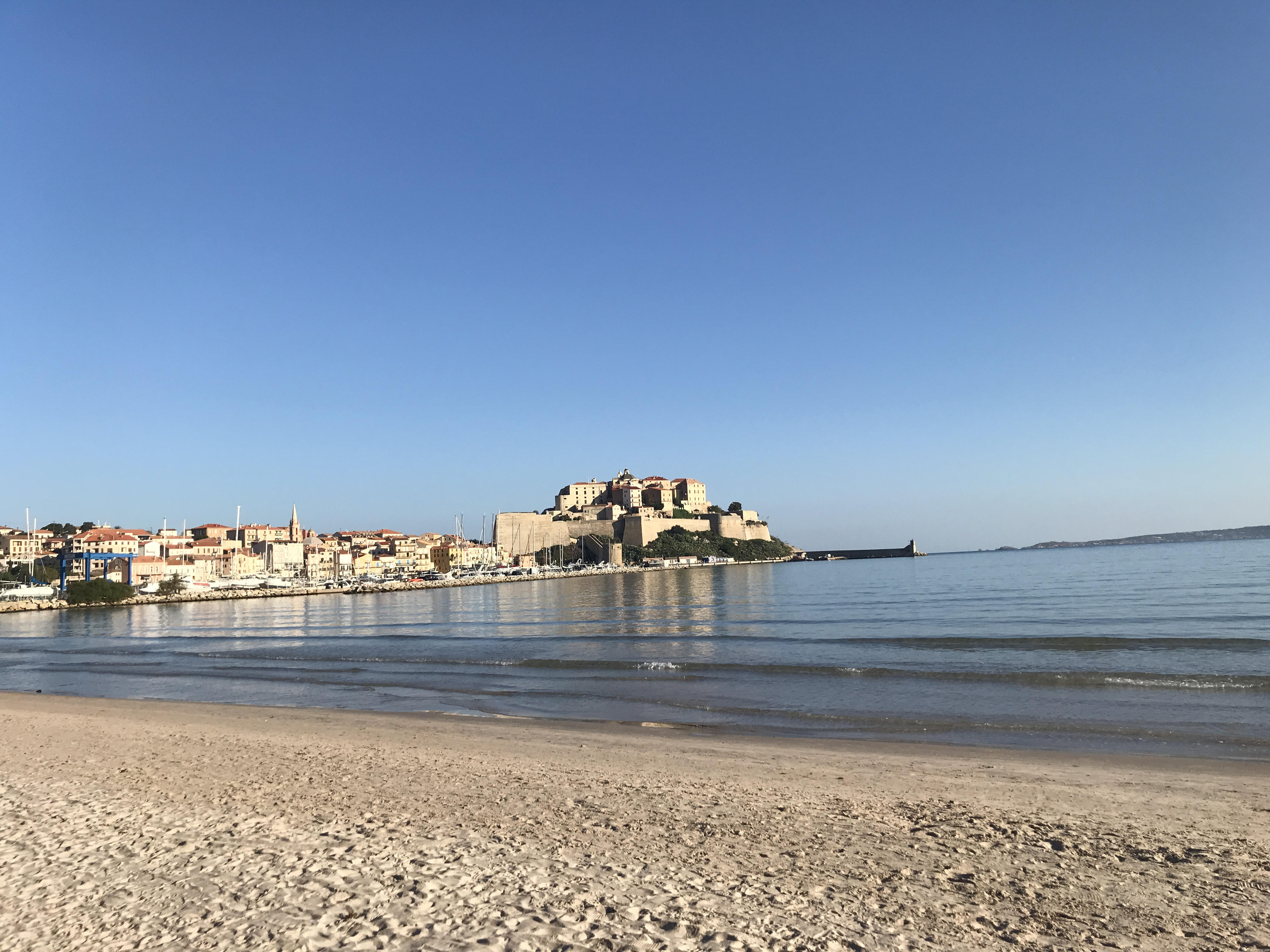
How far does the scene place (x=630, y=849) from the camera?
5191 mm

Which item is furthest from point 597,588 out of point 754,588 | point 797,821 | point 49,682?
point 797,821

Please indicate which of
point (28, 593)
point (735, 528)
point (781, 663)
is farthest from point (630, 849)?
point (735, 528)

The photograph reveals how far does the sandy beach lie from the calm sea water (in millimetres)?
2362

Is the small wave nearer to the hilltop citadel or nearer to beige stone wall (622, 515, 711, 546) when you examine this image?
the hilltop citadel

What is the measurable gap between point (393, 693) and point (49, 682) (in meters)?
8.76

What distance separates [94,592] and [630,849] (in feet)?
183

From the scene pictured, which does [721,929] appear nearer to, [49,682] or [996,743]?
[996,743]

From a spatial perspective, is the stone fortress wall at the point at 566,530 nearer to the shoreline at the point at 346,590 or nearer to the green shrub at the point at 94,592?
the shoreline at the point at 346,590

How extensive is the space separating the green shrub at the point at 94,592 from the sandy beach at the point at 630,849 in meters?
48.4

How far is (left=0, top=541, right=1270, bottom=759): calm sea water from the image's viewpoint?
1088cm

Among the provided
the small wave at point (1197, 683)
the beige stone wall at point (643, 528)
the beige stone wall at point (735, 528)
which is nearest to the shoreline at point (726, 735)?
the small wave at point (1197, 683)

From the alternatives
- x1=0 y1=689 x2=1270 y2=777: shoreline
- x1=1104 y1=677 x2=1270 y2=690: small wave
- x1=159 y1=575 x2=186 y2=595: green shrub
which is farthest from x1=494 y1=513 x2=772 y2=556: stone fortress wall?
x1=1104 y1=677 x2=1270 y2=690: small wave

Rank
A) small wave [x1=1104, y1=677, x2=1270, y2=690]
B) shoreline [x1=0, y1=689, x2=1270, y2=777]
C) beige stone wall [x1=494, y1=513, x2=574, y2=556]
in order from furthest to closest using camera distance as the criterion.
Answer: beige stone wall [x1=494, y1=513, x2=574, y2=556] → small wave [x1=1104, y1=677, x2=1270, y2=690] → shoreline [x1=0, y1=689, x2=1270, y2=777]

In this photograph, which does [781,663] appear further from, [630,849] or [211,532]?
[211,532]
